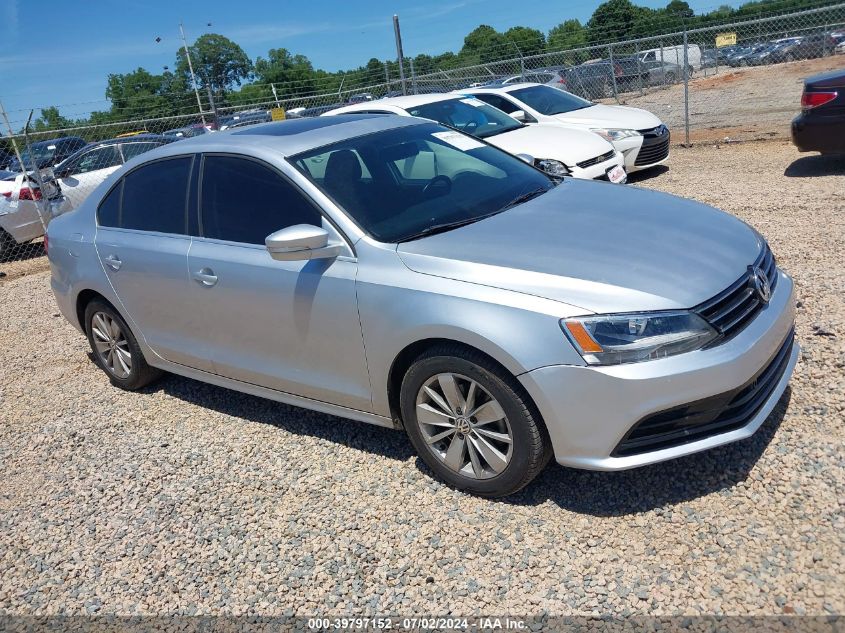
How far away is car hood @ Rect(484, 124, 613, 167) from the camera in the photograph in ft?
27.7

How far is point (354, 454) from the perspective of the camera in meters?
3.99

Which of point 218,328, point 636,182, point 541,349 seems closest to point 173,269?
point 218,328

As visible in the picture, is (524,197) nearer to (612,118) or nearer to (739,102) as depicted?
(612,118)

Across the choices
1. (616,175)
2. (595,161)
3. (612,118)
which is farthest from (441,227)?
(612,118)

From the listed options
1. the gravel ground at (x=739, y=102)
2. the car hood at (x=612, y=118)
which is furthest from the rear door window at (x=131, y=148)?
the gravel ground at (x=739, y=102)

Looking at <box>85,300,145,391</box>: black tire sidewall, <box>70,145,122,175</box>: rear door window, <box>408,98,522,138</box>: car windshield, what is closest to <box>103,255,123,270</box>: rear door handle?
<box>85,300,145,391</box>: black tire sidewall

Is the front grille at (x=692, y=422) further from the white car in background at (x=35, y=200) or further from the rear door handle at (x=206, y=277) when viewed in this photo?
the white car in background at (x=35, y=200)

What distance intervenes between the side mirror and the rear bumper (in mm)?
7430

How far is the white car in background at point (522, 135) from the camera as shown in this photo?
8312 mm

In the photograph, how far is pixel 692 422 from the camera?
293 cm

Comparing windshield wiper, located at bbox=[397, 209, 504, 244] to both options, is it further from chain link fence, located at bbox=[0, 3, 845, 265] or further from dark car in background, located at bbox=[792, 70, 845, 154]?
chain link fence, located at bbox=[0, 3, 845, 265]

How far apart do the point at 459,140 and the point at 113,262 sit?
2441 mm

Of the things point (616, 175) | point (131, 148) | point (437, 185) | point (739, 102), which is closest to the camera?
point (437, 185)

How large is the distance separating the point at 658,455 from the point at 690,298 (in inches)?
25.7
